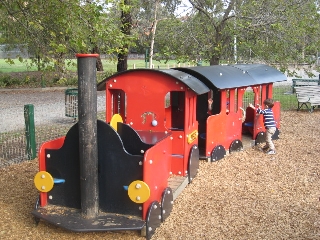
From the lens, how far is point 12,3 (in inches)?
259

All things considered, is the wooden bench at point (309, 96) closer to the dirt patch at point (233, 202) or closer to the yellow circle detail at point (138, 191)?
the dirt patch at point (233, 202)

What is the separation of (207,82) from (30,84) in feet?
56.9

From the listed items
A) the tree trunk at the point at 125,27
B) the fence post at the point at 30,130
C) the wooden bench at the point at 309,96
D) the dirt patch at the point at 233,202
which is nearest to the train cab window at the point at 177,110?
the dirt patch at the point at 233,202

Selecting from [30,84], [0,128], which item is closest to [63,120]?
[0,128]

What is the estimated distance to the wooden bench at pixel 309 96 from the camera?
14.1 m

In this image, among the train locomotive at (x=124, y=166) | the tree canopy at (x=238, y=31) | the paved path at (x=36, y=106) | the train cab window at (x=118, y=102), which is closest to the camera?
the train locomotive at (x=124, y=166)

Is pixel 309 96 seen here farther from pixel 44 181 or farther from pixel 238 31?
pixel 44 181

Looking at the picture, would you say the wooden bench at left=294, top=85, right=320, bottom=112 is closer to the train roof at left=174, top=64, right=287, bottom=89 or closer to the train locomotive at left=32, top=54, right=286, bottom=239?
the train roof at left=174, top=64, right=287, bottom=89

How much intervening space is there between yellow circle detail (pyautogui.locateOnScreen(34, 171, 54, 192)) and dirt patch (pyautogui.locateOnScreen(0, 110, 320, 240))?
437mm

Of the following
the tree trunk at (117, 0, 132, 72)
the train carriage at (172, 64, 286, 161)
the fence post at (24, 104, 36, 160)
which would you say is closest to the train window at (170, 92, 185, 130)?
the train carriage at (172, 64, 286, 161)

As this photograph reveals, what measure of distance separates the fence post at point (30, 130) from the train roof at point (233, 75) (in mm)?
2715

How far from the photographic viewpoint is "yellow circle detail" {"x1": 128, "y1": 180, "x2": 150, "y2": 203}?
13.4 feet

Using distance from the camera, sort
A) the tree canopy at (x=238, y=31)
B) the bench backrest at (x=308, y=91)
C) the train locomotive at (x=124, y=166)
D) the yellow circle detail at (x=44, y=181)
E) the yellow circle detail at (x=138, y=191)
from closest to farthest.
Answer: the yellow circle detail at (x=138, y=191), the train locomotive at (x=124, y=166), the yellow circle detail at (x=44, y=181), the tree canopy at (x=238, y=31), the bench backrest at (x=308, y=91)

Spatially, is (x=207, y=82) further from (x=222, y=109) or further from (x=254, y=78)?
(x=254, y=78)
